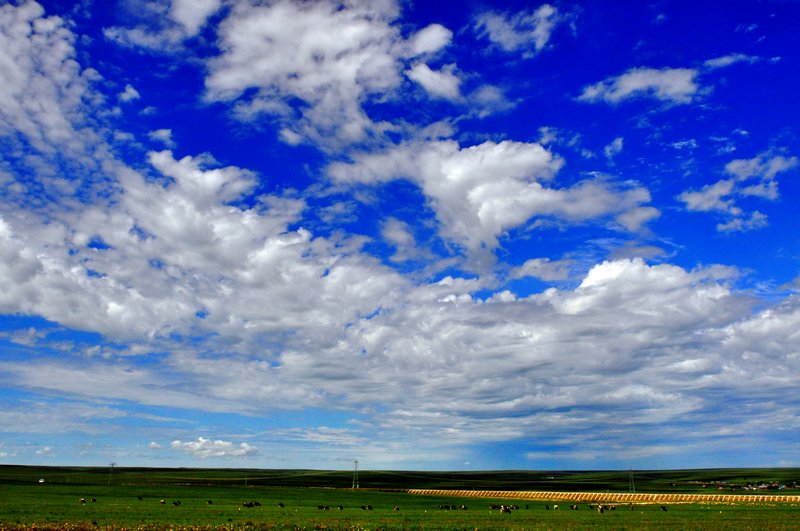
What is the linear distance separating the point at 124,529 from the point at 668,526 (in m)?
42.5

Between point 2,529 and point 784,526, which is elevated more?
point 2,529

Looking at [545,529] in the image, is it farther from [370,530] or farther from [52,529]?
[52,529]

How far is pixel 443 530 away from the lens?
4575 cm

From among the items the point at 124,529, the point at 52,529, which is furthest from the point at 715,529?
the point at 52,529

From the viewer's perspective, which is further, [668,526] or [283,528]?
[668,526]

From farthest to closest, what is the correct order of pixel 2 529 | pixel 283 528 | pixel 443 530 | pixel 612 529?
pixel 612 529 < pixel 443 530 < pixel 283 528 < pixel 2 529

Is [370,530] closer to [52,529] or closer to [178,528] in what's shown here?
[178,528]

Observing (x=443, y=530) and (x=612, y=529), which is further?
(x=612, y=529)

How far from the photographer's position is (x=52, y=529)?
1551 inches

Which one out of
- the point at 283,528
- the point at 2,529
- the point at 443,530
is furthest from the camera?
the point at 443,530

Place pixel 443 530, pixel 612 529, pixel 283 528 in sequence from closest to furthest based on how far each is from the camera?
pixel 283 528, pixel 443 530, pixel 612 529

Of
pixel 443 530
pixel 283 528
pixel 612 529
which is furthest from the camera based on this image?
pixel 612 529

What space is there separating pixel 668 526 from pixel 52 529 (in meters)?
46.9

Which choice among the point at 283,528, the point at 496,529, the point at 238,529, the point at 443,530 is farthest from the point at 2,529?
the point at 496,529
